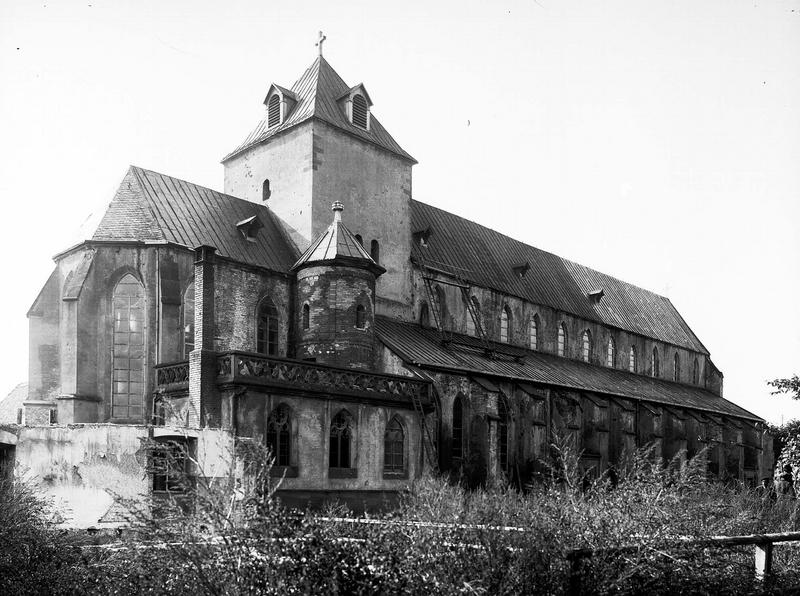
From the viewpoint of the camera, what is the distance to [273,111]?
114 ft

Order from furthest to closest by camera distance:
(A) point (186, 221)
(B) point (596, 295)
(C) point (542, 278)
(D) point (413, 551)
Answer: (B) point (596, 295)
(C) point (542, 278)
(A) point (186, 221)
(D) point (413, 551)

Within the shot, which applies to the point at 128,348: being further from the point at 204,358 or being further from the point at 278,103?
the point at 278,103

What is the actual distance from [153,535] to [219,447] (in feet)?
45.6

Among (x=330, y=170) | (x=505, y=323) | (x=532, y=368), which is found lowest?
(x=532, y=368)

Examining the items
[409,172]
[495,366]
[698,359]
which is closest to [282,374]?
[495,366]

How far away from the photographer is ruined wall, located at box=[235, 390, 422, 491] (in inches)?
933

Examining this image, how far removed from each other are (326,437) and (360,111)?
14985 millimetres

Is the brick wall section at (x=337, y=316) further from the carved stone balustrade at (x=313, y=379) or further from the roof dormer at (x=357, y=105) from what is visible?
the roof dormer at (x=357, y=105)

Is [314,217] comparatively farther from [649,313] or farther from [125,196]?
[649,313]

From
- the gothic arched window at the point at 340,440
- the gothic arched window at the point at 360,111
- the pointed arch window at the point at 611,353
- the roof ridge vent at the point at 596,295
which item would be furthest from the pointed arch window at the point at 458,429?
the roof ridge vent at the point at 596,295

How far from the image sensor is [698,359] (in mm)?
57500

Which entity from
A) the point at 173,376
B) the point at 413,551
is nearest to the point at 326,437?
the point at 173,376

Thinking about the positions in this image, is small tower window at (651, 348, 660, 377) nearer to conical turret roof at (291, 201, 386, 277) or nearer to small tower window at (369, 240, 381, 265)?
small tower window at (369, 240, 381, 265)

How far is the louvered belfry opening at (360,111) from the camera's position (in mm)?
34781
